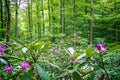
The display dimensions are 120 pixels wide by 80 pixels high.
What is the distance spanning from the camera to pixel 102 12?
66.6ft

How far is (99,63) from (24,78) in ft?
1.39

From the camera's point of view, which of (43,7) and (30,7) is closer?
(43,7)

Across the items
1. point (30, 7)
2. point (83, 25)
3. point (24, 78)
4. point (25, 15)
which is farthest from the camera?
point (25, 15)

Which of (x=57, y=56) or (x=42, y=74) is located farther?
(x=57, y=56)

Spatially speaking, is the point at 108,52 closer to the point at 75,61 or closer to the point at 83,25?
the point at 75,61

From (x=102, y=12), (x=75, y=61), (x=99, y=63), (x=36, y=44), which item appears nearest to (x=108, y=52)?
(x=99, y=63)

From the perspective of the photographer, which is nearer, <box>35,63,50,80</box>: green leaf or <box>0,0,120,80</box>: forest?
<box>35,63,50,80</box>: green leaf

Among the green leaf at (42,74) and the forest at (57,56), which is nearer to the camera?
the green leaf at (42,74)

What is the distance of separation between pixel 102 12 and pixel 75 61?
63.6 feet

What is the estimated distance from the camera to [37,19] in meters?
20.8

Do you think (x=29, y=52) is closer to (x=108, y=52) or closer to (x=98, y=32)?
(x=108, y=52)

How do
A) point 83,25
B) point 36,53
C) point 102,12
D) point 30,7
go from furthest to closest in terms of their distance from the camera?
point 30,7
point 83,25
point 102,12
point 36,53

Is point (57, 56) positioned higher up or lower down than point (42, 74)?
lower down

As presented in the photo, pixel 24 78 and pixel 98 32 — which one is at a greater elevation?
pixel 24 78
